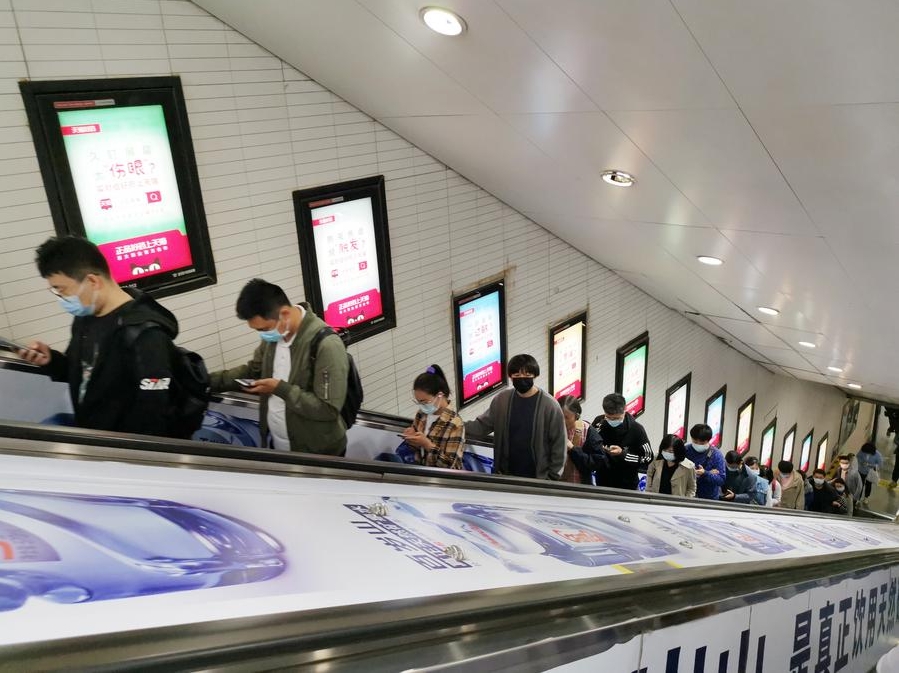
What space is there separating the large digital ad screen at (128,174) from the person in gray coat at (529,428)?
6.95 feet

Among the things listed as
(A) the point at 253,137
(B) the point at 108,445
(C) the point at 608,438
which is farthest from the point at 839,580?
(A) the point at 253,137

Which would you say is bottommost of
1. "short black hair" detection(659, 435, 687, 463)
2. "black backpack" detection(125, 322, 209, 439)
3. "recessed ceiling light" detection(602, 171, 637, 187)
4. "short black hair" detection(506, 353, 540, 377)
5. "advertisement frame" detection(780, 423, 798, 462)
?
"advertisement frame" detection(780, 423, 798, 462)

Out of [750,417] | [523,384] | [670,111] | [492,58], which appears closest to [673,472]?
[523,384]

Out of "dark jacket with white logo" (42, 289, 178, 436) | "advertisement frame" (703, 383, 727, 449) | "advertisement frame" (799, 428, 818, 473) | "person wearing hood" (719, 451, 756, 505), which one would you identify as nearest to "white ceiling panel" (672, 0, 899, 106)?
"dark jacket with white logo" (42, 289, 178, 436)

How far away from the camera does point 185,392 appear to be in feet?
8.14

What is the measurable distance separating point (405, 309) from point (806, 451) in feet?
53.6

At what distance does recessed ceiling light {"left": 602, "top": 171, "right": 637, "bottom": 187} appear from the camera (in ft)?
13.8

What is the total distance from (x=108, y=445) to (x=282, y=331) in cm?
123

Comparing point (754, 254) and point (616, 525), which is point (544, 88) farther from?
point (754, 254)

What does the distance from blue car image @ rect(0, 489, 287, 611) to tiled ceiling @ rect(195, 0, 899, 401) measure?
2.22m

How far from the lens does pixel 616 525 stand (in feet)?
8.27

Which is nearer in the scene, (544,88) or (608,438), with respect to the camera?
(544,88)

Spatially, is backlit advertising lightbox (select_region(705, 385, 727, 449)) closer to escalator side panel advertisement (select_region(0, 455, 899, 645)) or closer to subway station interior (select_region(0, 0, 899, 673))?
subway station interior (select_region(0, 0, 899, 673))

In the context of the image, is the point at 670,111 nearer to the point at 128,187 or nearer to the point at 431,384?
the point at 431,384
